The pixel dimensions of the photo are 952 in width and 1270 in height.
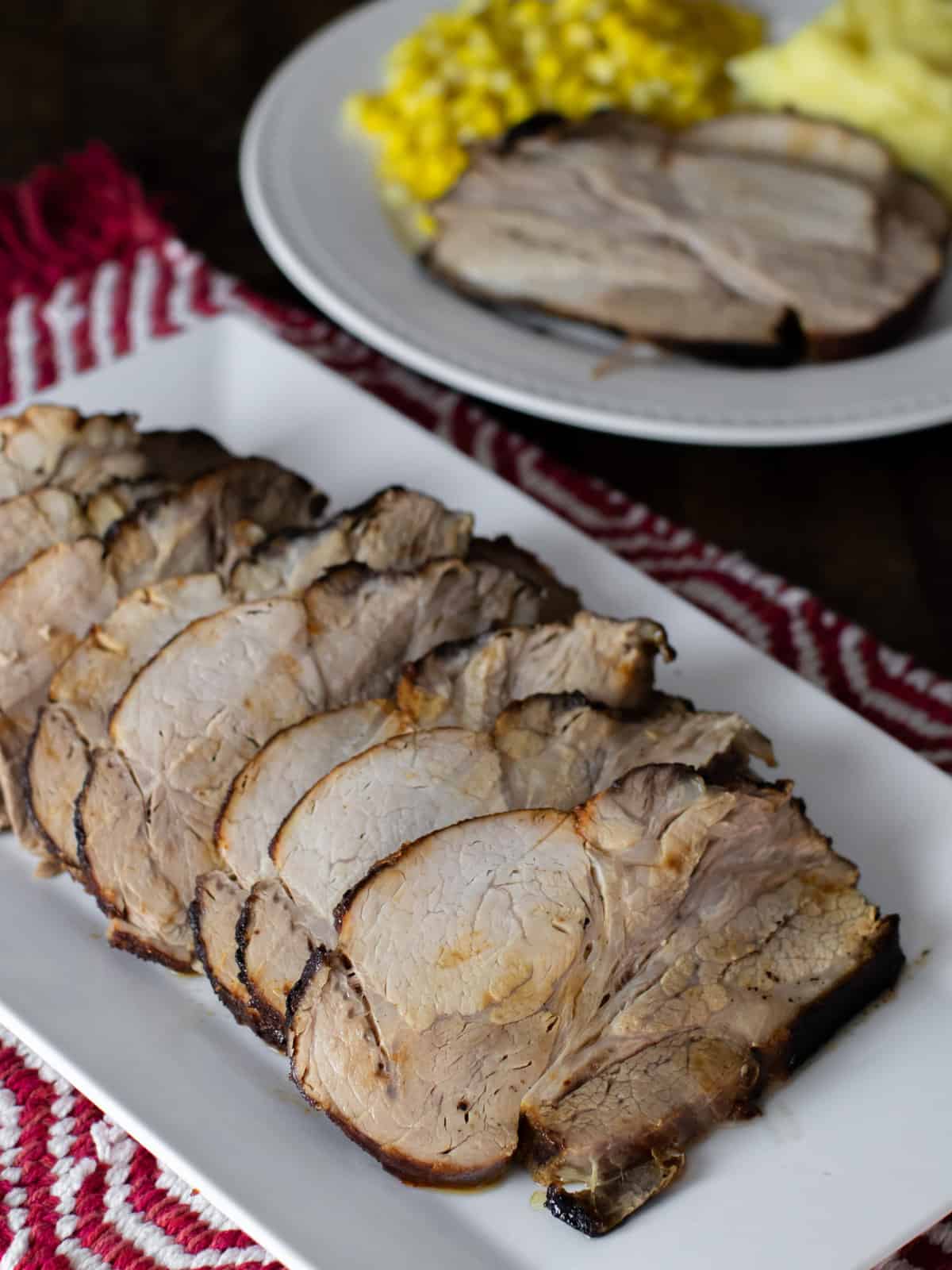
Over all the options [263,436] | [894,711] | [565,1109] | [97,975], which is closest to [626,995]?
[565,1109]

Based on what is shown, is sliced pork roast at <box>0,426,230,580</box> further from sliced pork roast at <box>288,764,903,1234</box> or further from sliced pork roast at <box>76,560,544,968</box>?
sliced pork roast at <box>288,764,903,1234</box>

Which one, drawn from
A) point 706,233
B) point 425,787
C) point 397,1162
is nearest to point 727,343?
point 706,233

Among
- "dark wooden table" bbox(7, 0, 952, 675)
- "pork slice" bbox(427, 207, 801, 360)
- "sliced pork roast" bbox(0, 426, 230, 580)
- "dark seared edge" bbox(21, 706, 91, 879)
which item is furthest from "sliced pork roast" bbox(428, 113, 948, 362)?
"dark seared edge" bbox(21, 706, 91, 879)

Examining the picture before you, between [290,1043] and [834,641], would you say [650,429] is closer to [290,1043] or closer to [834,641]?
[834,641]

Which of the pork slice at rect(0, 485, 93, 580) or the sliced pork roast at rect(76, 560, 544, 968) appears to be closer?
the sliced pork roast at rect(76, 560, 544, 968)

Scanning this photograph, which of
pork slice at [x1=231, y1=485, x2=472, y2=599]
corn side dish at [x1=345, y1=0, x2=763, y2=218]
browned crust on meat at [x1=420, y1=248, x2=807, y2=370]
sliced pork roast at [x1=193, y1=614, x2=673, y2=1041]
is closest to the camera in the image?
sliced pork roast at [x1=193, y1=614, x2=673, y2=1041]
